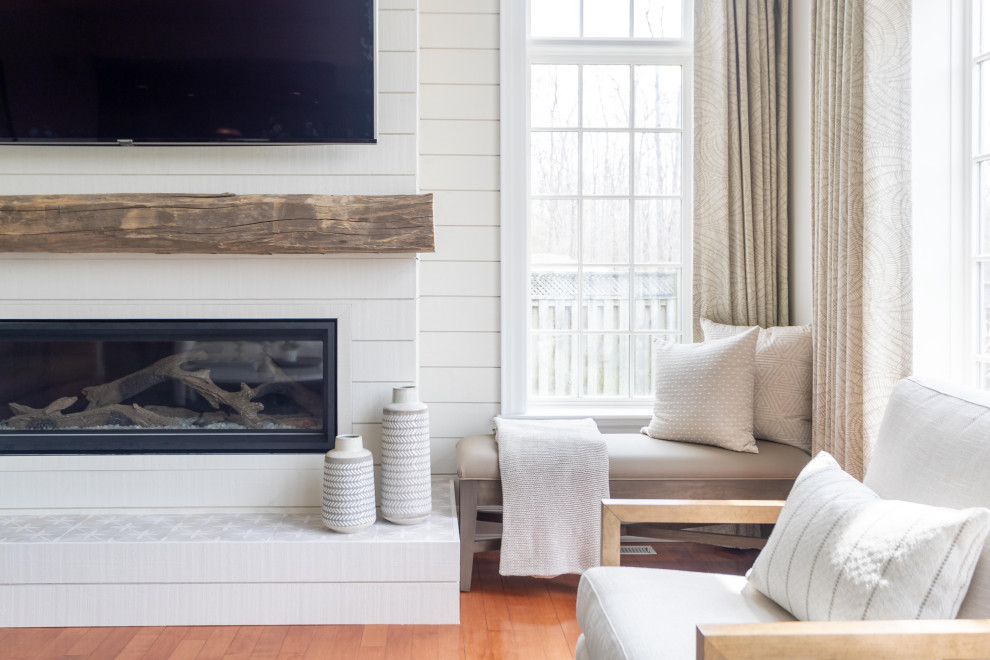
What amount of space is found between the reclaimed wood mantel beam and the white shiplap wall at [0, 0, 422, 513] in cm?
12

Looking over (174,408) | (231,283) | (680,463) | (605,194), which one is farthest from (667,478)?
(174,408)

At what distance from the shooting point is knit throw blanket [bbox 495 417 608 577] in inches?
99.2

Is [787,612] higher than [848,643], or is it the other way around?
[848,643]

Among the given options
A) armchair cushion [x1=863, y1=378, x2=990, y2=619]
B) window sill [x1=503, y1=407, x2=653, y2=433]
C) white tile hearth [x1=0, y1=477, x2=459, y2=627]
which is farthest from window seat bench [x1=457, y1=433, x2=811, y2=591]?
armchair cushion [x1=863, y1=378, x2=990, y2=619]

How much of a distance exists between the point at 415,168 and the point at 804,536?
1813 millimetres

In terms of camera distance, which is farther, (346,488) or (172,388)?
(172,388)

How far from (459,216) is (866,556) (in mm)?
2181

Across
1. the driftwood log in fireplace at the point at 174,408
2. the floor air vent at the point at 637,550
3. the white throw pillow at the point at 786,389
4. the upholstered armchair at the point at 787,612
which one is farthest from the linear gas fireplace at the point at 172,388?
the white throw pillow at the point at 786,389

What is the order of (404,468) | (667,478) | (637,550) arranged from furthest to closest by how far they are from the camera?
(637,550) < (667,478) < (404,468)

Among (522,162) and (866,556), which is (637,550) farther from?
(866,556)

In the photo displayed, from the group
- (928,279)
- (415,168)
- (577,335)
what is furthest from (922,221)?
(415,168)

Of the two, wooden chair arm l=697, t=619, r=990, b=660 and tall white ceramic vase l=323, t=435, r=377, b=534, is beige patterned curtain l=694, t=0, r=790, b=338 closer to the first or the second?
tall white ceramic vase l=323, t=435, r=377, b=534

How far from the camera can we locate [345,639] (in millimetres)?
2238

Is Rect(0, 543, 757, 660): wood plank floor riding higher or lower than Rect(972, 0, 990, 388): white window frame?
lower
